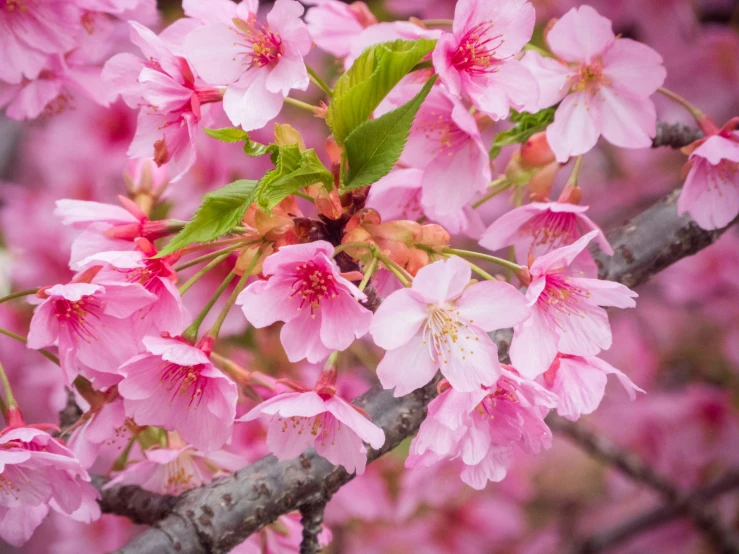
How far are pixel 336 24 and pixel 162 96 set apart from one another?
38 centimetres

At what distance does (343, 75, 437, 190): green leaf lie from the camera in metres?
0.78

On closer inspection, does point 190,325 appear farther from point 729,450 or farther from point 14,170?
point 14,170

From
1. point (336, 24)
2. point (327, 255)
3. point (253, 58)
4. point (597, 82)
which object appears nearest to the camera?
point (327, 255)

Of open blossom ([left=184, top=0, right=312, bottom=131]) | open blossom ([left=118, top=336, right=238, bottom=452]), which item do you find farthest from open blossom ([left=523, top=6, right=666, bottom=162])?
open blossom ([left=118, top=336, right=238, bottom=452])

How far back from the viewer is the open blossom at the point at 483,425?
0.78 metres

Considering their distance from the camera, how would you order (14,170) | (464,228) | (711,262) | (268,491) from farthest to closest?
(14,170), (711,262), (464,228), (268,491)

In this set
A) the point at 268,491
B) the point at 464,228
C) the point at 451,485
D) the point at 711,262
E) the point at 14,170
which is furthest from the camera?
the point at 14,170

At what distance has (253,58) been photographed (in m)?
0.88

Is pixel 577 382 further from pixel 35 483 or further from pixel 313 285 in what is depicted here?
pixel 35 483

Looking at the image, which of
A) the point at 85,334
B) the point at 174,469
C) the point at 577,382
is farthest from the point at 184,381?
the point at 577,382

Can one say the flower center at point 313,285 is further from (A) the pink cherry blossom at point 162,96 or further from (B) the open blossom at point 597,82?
(B) the open blossom at point 597,82

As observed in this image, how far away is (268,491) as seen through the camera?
974 millimetres

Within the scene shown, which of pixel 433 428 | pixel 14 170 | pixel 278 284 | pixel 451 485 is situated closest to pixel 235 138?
pixel 278 284

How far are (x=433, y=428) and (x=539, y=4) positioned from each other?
1.78 metres
